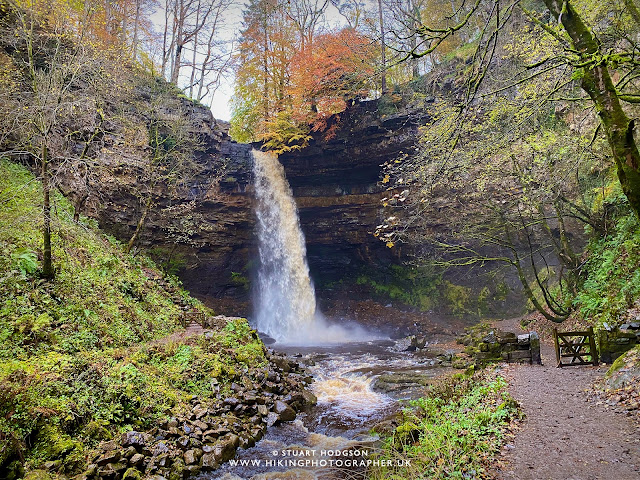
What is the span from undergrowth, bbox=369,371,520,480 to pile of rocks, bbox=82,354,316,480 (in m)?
2.50

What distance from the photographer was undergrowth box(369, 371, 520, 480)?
3527mm

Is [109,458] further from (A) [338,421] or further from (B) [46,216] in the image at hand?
(B) [46,216]

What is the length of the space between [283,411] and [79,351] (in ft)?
12.8

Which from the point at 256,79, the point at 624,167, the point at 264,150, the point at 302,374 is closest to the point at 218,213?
the point at 264,150

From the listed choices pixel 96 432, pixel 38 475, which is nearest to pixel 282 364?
pixel 96 432

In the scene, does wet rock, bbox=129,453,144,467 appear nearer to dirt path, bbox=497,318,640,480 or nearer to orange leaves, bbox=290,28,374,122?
dirt path, bbox=497,318,640,480

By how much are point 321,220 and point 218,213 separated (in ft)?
19.7

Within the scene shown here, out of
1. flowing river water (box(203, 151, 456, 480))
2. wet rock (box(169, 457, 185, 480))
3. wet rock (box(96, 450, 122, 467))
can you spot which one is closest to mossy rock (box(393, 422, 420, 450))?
flowing river water (box(203, 151, 456, 480))

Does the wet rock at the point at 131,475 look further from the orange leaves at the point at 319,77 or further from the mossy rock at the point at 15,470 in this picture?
the orange leaves at the point at 319,77

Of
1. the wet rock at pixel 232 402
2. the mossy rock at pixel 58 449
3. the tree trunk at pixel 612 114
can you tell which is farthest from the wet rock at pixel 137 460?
the tree trunk at pixel 612 114

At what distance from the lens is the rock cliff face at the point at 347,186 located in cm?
1845

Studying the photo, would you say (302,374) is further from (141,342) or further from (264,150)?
(264,150)

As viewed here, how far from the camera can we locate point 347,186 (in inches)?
832

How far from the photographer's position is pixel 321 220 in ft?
71.5
